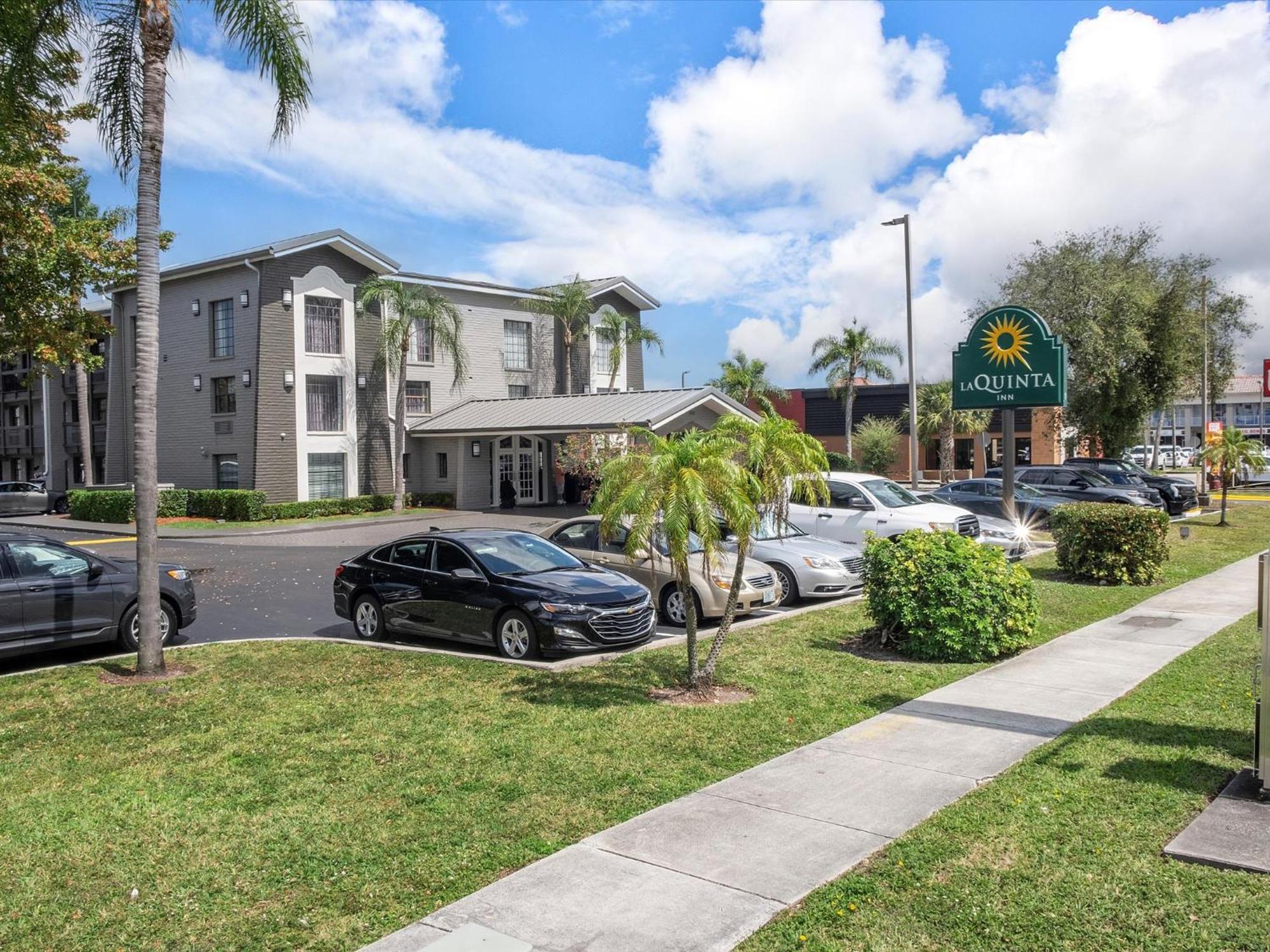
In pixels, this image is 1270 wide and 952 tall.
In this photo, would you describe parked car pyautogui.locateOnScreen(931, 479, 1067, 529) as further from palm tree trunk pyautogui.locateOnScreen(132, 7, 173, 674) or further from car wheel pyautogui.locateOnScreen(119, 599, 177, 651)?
palm tree trunk pyautogui.locateOnScreen(132, 7, 173, 674)

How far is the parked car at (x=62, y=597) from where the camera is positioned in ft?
33.7

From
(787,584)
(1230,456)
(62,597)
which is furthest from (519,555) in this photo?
(1230,456)

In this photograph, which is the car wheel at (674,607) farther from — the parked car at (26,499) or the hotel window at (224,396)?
the parked car at (26,499)

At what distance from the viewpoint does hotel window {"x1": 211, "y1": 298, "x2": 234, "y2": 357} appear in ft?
112

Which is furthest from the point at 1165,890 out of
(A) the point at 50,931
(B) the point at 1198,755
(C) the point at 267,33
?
(C) the point at 267,33

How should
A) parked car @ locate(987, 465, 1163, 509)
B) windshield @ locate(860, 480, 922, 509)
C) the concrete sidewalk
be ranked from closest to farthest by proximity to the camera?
the concrete sidewalk
windshield @ locate(860, 480, 922, 509)
parked car @ locate(987, 465, 1163, 509)

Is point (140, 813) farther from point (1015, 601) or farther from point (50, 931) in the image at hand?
point (1015, 601)

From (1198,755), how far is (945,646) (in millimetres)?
3576

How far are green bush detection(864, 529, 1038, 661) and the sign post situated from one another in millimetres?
8495

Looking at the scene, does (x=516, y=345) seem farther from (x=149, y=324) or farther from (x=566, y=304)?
(x=149, y=324)

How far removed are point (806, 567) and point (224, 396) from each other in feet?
87.0

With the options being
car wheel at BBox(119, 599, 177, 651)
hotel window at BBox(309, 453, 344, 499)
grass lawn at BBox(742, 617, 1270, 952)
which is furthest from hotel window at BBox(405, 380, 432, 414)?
grass lawn at BBox(742, 617, 1270, 952)

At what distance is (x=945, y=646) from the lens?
10.1 metres

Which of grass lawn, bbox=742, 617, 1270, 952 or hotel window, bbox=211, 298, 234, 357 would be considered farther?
hotel window, bbox=211, 298, 234, 357
